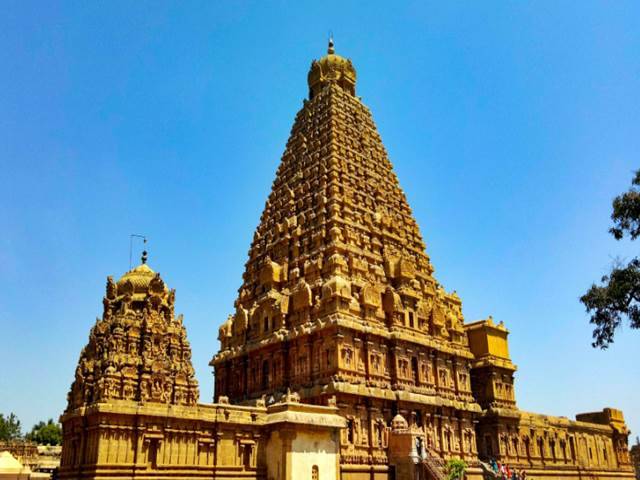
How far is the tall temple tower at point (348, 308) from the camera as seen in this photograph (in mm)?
37281

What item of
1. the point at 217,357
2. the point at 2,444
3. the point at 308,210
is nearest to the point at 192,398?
the point at 217,357

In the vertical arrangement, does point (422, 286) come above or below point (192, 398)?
above

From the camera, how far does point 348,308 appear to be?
38.3 metres

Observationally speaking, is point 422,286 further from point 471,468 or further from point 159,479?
point 159,479

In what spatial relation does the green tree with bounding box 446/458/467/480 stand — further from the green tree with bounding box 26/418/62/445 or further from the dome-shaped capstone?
the green tree with bounding box 26/418/62/445

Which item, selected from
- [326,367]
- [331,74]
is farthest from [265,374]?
[331,74]

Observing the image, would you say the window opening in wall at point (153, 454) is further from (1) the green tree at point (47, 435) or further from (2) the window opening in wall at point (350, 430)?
(1) the green tree at point (47, 435)

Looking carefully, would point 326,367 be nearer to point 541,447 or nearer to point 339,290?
point 339,290

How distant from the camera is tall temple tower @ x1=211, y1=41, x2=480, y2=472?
122ft

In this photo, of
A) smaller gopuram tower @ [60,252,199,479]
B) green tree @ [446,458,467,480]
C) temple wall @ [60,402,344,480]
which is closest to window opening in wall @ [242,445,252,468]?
temple wall @ [60,402,344,480]

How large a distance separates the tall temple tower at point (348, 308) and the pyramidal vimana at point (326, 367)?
12cm

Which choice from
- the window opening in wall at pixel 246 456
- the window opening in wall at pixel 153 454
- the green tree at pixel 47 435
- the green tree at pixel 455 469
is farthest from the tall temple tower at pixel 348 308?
the green tree at pixel 47 435

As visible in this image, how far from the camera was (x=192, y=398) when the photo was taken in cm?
3038

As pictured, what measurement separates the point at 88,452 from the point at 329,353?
1468cm
